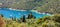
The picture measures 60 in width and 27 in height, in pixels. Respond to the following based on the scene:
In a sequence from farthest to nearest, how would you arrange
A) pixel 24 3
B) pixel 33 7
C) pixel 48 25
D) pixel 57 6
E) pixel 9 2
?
1. pixel 9 2
2. pixel 24 3
3. pixel 33 7
4. pixel 57 6
5. pixel 48 25

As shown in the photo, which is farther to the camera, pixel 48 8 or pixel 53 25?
pixel 48 8

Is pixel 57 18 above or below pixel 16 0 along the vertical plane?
above

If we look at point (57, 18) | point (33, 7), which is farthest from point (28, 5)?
point (57, 18)

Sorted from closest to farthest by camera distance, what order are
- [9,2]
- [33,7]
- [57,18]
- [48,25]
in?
[48,25], [57,18], [33,7], [9,2]

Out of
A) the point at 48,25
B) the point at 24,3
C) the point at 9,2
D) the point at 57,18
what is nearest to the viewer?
the point at 48,25

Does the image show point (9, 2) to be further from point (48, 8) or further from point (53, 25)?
point (53, 25)

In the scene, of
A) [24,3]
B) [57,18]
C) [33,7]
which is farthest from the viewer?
[24,3]

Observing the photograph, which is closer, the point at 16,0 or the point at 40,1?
the point at 40,1

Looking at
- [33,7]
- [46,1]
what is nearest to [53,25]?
[33,7]

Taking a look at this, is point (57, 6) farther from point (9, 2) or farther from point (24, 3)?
point (9, 2)
